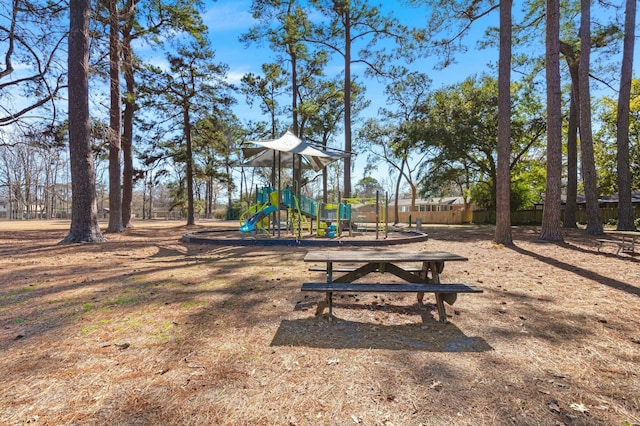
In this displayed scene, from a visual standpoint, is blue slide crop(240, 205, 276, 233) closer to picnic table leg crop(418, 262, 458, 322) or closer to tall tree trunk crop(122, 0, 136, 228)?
picnic table leg crop(418, 262, 458, 322)

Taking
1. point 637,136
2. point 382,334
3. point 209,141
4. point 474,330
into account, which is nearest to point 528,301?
point 474,330

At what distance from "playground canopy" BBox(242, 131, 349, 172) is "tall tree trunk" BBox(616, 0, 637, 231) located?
446 inches

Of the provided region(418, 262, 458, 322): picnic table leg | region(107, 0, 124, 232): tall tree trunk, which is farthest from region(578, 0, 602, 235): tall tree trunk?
region(107, 0, 124, 232): tall tree trunk

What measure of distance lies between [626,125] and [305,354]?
55.4 feet

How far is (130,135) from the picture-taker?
15.5 meters

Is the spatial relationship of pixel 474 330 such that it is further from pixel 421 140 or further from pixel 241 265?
pixel 421 140

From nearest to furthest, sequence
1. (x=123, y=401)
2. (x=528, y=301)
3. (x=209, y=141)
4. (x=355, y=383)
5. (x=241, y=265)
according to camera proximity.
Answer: (x=123, y=401)
(x=355, y=383)
(x=528, y=301)
(x=241, y=265)
(x=209, y=141)

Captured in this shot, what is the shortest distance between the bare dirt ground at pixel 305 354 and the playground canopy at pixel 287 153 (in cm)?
536

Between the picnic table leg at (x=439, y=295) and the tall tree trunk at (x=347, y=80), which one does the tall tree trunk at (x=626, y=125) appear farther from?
the picnic table leg at (x=439, y=295)

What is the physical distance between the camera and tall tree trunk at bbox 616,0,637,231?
12.8 meters

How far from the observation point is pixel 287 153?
12.0 meters

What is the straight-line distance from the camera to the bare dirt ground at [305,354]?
178 centimetres

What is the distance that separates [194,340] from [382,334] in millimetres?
1603

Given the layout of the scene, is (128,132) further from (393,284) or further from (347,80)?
(393,284)
